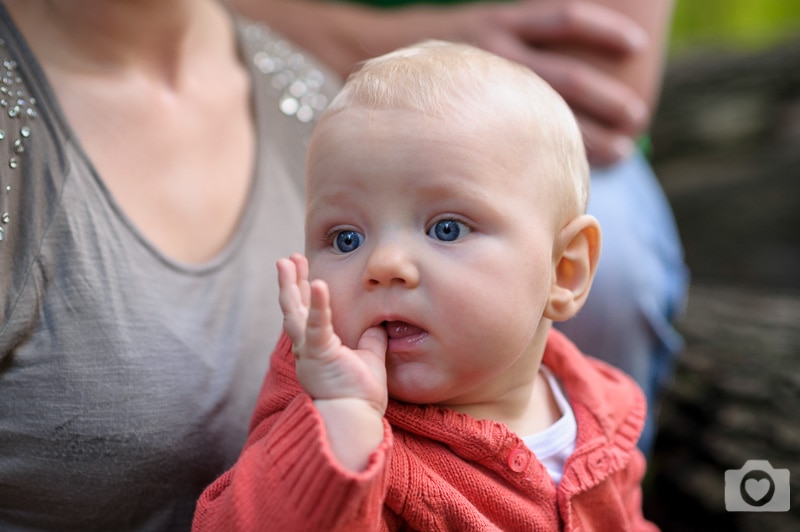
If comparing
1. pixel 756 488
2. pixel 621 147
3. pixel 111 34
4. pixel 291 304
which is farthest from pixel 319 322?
pixel 621 147

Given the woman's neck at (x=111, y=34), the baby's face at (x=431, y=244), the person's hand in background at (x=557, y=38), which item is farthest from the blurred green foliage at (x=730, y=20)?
the baby's face at (x=431, y=244)

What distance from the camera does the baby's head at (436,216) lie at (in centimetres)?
78

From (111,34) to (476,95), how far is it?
0.63 m

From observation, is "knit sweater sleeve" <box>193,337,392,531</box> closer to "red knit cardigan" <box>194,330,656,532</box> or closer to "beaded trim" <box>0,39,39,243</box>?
"red knit cardigan" <box>194,330,656,532</box>

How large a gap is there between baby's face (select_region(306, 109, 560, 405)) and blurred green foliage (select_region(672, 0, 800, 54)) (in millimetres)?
3450

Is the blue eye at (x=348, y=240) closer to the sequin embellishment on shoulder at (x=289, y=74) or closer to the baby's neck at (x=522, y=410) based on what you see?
the baby's neck at (x=522, y=410)

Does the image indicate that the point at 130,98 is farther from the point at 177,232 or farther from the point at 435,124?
the point at 435,124

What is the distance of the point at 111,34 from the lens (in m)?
1.19

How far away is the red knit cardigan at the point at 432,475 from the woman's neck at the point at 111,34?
0.55 meters

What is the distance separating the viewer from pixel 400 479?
0.79m

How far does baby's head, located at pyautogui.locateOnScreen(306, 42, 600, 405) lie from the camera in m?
0.78

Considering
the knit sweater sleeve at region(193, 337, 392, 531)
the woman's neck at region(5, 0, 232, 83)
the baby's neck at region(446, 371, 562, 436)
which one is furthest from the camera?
the woman's neck at region(5, 0, 232, 83)

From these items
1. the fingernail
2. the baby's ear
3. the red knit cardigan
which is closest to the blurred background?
the fingernail

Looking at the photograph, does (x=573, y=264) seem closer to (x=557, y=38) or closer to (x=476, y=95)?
(x=476, y=95)
